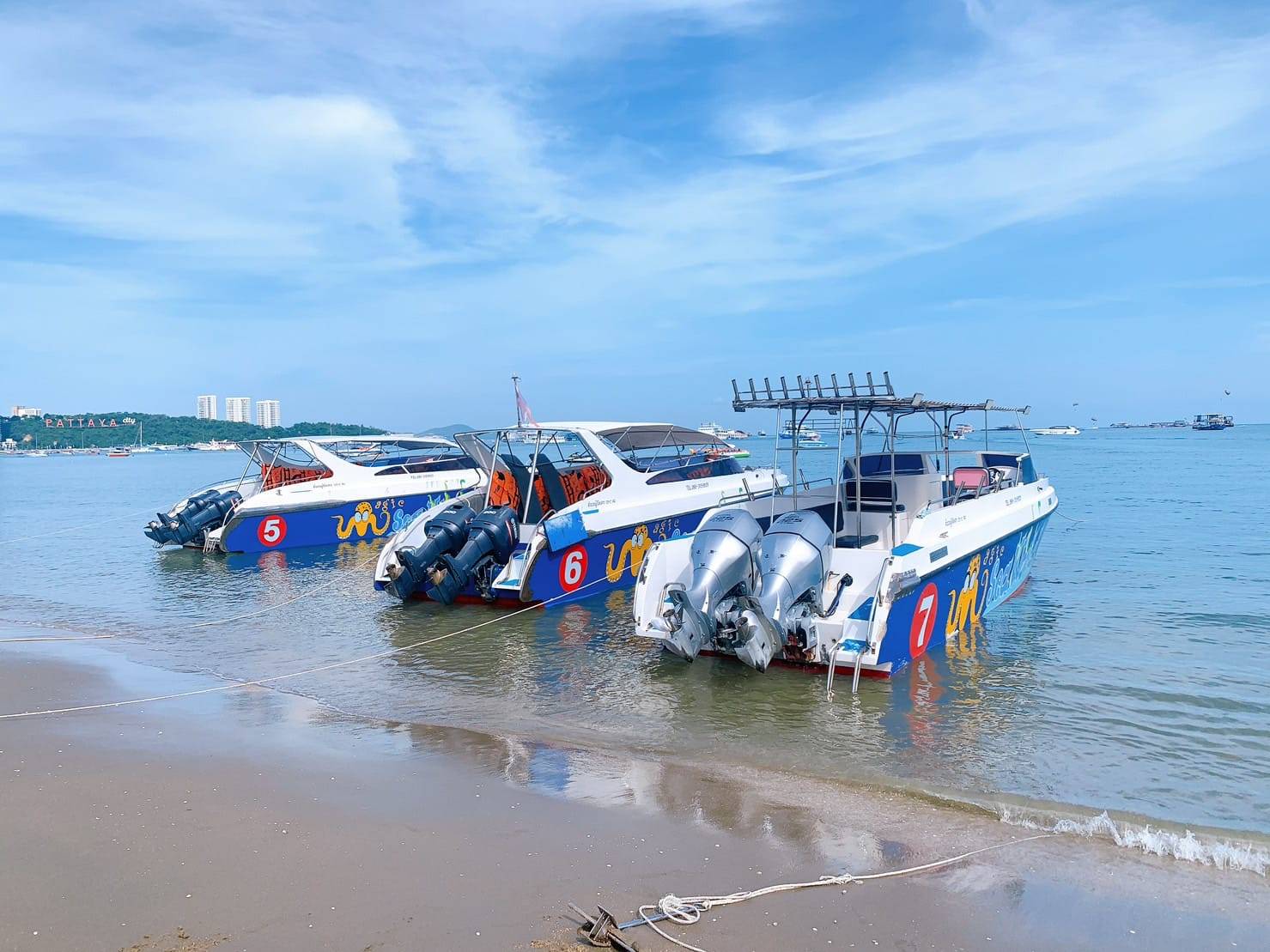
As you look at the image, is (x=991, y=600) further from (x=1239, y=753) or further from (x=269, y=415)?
(x=269, y=415)

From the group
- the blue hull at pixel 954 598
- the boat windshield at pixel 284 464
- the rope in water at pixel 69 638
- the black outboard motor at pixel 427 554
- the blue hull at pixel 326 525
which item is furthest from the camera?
the boat windshield at pixel 284 464

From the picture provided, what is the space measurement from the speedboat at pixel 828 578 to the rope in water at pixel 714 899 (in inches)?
136

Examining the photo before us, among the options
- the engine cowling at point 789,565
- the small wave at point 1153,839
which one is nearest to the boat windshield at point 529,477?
the engine cowling at point 789,565

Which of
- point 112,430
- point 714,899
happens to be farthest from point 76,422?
point 714,899

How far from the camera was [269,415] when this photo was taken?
172750 millimetres

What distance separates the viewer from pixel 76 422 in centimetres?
14675

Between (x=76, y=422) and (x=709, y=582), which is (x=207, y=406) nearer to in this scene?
(x=76, y=422)

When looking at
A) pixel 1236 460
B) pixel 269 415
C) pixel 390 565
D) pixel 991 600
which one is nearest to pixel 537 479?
pixel 390 565

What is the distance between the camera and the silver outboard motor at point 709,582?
8656mm

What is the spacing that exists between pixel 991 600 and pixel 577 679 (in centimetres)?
569

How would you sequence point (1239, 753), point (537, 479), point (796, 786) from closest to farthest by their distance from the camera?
1. point (796, 786)
2. point (1239, 753)
3. point (537, 479)

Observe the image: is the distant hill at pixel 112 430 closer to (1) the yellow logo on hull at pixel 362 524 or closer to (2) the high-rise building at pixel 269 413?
(2) the high-rise building at pixel 269 413

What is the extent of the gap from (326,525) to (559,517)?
872cm

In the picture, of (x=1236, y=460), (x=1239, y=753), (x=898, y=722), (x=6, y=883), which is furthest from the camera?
(x=1236, y=460)
